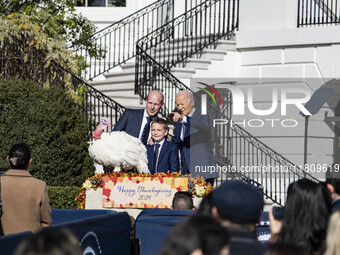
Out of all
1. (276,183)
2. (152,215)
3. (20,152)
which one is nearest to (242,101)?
(276,183)

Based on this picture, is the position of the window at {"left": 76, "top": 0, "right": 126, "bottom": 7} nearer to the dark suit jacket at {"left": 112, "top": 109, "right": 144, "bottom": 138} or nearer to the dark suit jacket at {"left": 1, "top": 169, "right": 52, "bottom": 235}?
the dark suit jacket at {"left": 112, "top": 109, "right": 144, "bottom": 138}

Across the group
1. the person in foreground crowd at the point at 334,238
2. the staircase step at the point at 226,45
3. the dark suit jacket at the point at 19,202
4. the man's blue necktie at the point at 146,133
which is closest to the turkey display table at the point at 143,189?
the man's blue necktie at the point at 146,133

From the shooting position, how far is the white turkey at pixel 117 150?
8688mm

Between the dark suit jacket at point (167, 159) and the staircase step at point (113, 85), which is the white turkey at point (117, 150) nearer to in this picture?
the dark suit jacket at point (167, 159)

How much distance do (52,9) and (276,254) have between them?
15.5 metres

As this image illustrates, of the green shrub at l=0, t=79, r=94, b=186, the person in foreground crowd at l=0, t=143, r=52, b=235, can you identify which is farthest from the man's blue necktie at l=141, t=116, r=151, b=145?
the green shrub at l=0, t=79, r=94, b=186

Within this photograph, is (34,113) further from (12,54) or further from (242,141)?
(242,141)

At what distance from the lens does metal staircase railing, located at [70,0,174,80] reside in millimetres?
19000

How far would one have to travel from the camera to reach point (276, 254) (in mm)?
3268

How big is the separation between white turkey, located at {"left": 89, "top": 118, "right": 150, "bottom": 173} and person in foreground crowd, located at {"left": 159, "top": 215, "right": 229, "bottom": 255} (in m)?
5.49

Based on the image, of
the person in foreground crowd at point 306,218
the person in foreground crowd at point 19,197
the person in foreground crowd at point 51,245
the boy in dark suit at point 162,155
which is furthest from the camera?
the boy in dark suit at point 162,155

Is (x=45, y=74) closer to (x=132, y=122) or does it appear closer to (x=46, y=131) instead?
(x=46, y=131)

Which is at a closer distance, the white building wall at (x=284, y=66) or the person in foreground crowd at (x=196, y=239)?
the person in foreground crowd at (x=196, y=239)

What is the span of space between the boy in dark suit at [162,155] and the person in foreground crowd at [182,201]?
3.77 feet
